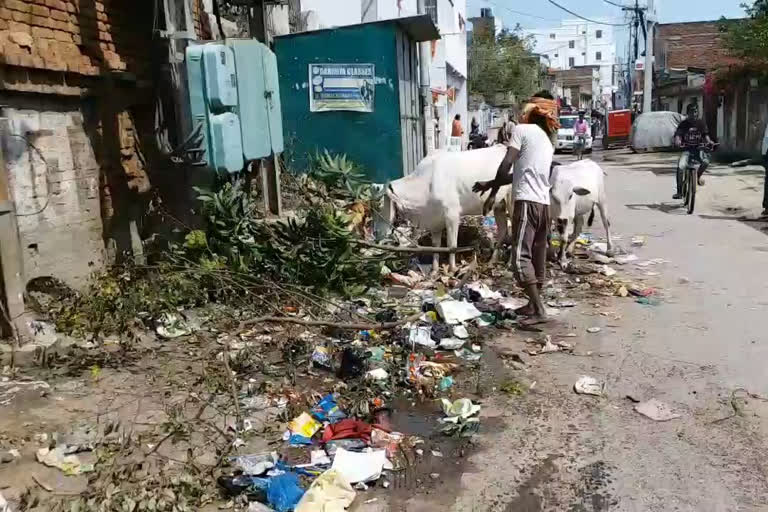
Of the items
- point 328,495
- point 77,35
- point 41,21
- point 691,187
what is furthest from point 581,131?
point 328,495

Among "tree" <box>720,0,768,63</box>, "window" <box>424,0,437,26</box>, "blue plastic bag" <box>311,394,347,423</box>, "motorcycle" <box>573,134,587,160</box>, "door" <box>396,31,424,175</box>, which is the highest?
"window" <box>424,0,437,26</box>

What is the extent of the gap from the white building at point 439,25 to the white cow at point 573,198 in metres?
7.49

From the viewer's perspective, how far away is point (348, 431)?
4191 millimetres

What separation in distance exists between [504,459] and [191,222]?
4.44m

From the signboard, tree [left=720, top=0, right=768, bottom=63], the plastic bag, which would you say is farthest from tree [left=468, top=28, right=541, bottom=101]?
the plastic bag

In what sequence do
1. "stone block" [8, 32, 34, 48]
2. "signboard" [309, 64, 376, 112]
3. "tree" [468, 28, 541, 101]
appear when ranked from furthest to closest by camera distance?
1. "tree" [468, 28, 541, 101]
2. "signboard" [309, 64, 376, 112]
3. "stone block" [8, 32, 34, 48]

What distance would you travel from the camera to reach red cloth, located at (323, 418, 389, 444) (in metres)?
4.15

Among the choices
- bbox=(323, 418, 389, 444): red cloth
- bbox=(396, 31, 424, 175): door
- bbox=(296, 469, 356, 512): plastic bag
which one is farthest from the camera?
bbox=(396, 31, 424, 175): door

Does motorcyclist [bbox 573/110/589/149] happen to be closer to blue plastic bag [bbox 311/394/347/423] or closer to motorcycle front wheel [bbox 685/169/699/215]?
motorcycle front wheel [bbox 685/169/699/215]

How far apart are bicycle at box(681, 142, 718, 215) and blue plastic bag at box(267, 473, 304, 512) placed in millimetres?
10389

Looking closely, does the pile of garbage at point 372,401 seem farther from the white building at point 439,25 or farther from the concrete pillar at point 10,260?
the white building at point 439,25

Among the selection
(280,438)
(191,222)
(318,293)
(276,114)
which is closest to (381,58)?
(276,114)

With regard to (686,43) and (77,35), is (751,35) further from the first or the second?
(686,43)

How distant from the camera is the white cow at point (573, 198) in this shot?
27.2 ft
